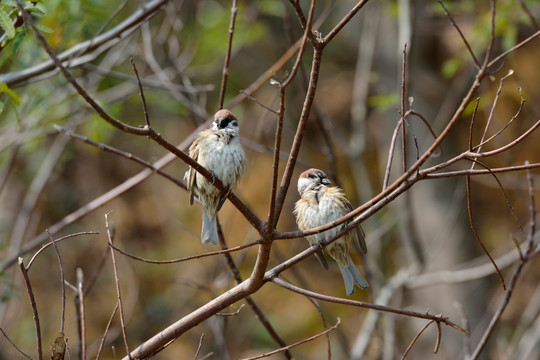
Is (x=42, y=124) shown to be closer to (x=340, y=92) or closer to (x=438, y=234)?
(x=438, y=234)

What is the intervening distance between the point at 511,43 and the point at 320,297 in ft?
12.1

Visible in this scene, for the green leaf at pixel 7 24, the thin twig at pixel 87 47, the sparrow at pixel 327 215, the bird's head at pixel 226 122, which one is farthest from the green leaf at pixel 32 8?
the sparrow at pixel 327 215

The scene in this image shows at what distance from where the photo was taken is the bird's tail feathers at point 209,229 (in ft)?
11.1

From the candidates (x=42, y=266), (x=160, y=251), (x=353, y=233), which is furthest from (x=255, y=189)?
(x=353, y=233)

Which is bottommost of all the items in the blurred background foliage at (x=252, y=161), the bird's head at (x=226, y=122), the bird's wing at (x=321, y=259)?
the bird's wing at (x=321, y=259)

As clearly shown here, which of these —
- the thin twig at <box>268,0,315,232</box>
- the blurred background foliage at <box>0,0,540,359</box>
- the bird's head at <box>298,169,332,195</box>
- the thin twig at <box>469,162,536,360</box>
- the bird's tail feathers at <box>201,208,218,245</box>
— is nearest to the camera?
the thin twig at <box>268,0,315,232</box>

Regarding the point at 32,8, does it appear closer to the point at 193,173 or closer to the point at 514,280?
the point at 193,173

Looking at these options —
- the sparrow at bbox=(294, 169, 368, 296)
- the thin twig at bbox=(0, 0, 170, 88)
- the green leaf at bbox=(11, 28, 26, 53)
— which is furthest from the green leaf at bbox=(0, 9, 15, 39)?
the sparrow at bbox=(294, 169, 368, 296)

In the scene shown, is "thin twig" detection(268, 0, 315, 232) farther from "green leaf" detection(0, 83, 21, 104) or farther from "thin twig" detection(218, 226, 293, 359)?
"green leaf" detection(0, 83, 21, 104)

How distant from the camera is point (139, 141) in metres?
8.90

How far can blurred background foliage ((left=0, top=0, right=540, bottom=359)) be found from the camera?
17.1 ft

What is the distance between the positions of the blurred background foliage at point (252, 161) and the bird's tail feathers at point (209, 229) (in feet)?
2.30

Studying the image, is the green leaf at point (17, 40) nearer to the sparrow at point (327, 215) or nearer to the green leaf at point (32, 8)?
the green leaf at point (32, 8)

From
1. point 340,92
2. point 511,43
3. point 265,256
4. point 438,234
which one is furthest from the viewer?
point 340,92
